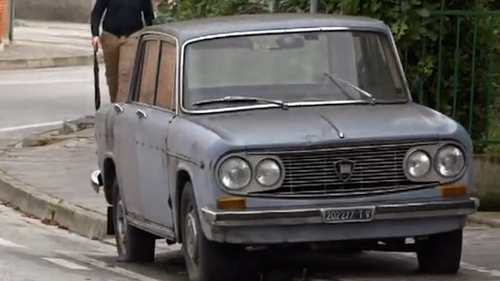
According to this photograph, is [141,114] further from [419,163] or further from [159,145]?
[419,163]

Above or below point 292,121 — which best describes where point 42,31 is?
below

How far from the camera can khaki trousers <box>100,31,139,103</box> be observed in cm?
1582

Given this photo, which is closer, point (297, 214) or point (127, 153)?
point (297, 214)

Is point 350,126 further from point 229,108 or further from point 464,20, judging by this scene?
point 464,20

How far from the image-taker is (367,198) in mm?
8828

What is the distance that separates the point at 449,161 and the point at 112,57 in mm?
7577

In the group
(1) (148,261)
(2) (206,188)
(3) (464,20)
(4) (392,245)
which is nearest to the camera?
(2) (206,188)

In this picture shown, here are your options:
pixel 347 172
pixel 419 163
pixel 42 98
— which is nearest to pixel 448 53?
pixel 419 163

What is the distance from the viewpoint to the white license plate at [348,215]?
344 inches

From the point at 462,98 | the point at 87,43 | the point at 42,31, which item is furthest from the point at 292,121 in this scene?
the point at 42,31

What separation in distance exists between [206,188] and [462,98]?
4.11 meters

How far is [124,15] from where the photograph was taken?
1608cm

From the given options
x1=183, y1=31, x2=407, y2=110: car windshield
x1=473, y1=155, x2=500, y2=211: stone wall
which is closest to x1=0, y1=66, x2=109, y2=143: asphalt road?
x1=473, y1=155, x2=500, y2=211: stone wall

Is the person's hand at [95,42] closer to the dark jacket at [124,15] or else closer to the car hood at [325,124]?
the dark jacket at [124,15]
